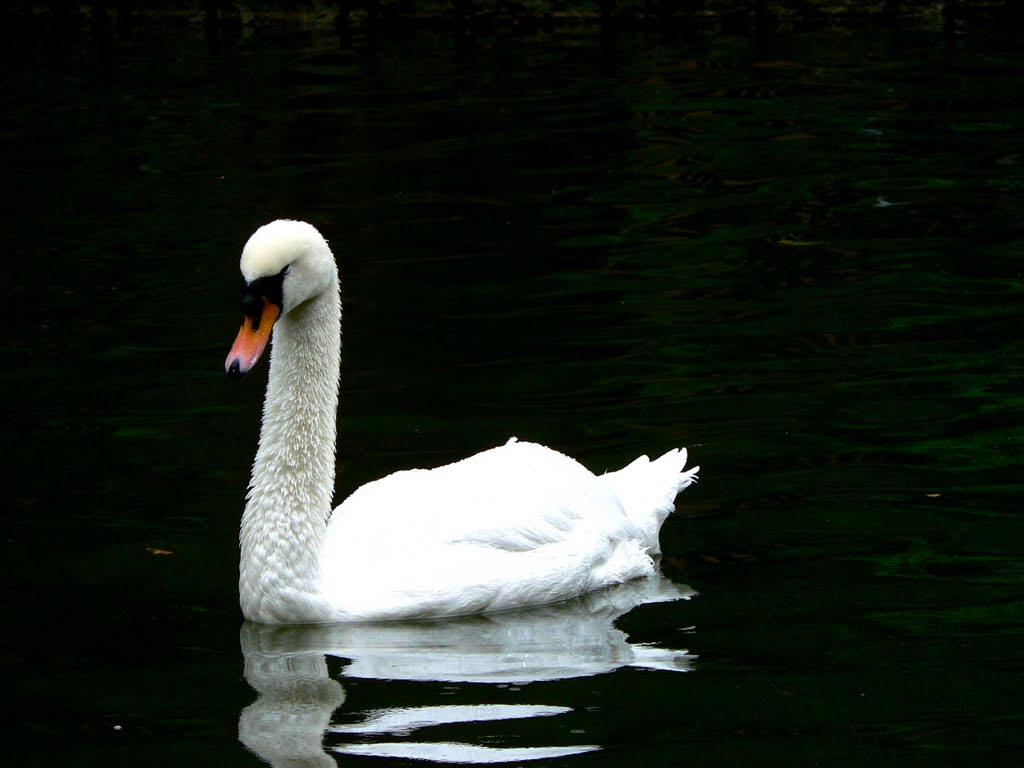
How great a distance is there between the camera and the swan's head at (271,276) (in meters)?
6.83

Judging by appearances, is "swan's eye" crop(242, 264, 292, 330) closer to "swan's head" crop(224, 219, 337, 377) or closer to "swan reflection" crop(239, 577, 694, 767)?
"swan's head" crop(224, 219, 337, 377)

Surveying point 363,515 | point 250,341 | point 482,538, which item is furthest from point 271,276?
point 482,538

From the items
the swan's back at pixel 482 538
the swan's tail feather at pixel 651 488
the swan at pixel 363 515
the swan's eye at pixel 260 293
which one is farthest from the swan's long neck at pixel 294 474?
the swan's tail feather at pixel 651 488

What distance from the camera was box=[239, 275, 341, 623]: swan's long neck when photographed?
23.0 ft

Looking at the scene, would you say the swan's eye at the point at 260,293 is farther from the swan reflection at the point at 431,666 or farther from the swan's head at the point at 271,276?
the swan reflection at the point at 431,666

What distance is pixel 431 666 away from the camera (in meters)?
6.54

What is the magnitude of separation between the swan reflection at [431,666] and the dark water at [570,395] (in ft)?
0.06

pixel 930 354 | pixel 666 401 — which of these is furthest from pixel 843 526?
pixel 930 354

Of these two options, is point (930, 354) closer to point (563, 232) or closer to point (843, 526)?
point (843, 526)

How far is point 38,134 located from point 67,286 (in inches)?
261

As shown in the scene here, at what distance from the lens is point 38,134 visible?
18.5m

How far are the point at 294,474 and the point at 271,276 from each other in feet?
2.75

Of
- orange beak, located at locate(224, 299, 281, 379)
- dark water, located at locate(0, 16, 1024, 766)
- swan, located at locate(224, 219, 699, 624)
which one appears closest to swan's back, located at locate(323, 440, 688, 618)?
swan, located at locate(224, 219, 699, 624)

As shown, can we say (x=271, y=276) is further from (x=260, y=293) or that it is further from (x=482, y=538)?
(x=482, y=538)
